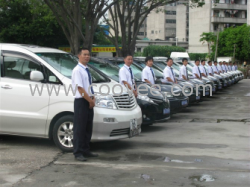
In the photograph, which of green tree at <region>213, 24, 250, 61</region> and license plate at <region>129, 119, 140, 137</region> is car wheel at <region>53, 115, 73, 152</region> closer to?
license plate at <region>129, 119, 140, 137</region>

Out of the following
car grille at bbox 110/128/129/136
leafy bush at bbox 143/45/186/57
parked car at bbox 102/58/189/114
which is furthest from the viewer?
leafy bush at bbox 143/45/186/57

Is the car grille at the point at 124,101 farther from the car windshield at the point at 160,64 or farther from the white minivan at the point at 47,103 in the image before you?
the car windshield at the point at 160,64

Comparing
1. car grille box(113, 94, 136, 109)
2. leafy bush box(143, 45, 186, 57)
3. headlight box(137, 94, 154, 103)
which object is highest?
leafy bush box(143, 45, 186, 57)

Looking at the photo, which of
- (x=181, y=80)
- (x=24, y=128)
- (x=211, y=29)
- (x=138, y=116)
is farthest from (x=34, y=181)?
(x=211, y=29)

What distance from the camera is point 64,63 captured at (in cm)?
781

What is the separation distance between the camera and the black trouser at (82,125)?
646 centimetres

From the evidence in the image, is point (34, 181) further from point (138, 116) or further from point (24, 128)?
point (138, 116)

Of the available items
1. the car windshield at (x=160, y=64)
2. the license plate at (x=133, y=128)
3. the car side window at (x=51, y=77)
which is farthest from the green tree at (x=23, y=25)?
the license plate at (x=133, y=128)

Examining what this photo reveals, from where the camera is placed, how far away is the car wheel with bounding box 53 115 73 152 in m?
7.07

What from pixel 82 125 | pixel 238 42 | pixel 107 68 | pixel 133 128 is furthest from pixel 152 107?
pixel 238 42

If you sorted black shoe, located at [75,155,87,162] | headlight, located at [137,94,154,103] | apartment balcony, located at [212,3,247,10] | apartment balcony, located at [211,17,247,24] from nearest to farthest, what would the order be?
black shoe, located at [75,155,87,162]
headlight, located at [137,94,154,103]
apartment balcony, located at [212,3,247,10]
apartment balcony, located at [211,17,247,24]

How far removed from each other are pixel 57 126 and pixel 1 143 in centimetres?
170

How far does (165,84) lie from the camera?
39.7ft

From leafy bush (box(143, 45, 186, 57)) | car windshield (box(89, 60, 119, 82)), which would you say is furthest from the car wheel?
leafy bush (box(143, 45, 186, 57))
